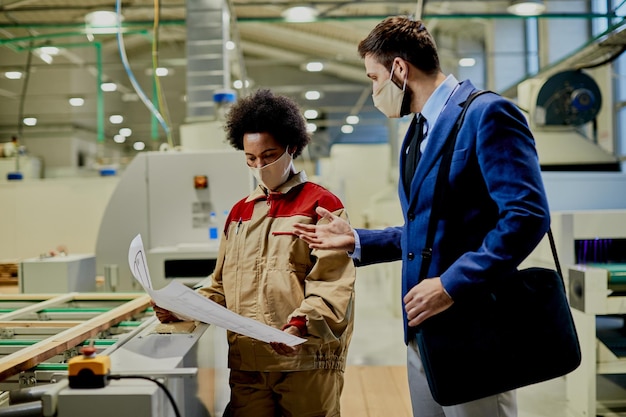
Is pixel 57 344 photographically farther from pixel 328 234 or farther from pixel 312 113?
pixel 312 113

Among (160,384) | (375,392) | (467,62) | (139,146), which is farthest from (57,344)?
(139,146)

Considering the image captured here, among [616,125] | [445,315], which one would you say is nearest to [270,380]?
[445,315]

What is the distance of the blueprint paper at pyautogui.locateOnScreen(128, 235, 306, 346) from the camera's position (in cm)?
104

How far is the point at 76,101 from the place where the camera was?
12898 mm

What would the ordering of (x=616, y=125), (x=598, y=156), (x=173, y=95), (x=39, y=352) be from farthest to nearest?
(x=173, y=95) → (x=616, y=125) → (x=598, y=156) → (x=39, y=352)

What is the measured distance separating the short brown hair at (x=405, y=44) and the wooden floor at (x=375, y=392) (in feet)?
7.10

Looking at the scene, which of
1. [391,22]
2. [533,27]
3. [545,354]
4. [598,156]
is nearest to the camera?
[545,354]

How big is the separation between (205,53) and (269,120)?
2.70 metres

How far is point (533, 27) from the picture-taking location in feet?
29.2

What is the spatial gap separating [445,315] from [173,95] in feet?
46.9

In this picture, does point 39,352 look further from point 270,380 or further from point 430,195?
point 430,195

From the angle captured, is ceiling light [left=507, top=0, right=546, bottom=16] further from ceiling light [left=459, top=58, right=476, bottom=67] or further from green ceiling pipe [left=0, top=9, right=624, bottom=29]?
ceiling light [left=459, top=58, right=476, bottom=67]

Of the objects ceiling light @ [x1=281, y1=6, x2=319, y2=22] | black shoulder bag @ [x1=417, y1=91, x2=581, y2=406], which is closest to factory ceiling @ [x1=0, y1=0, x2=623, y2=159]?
ceiling light @ [x1=281, y1=6, x2=319, y2=22]

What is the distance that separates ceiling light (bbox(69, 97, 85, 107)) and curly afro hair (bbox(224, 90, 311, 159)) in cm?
1251
